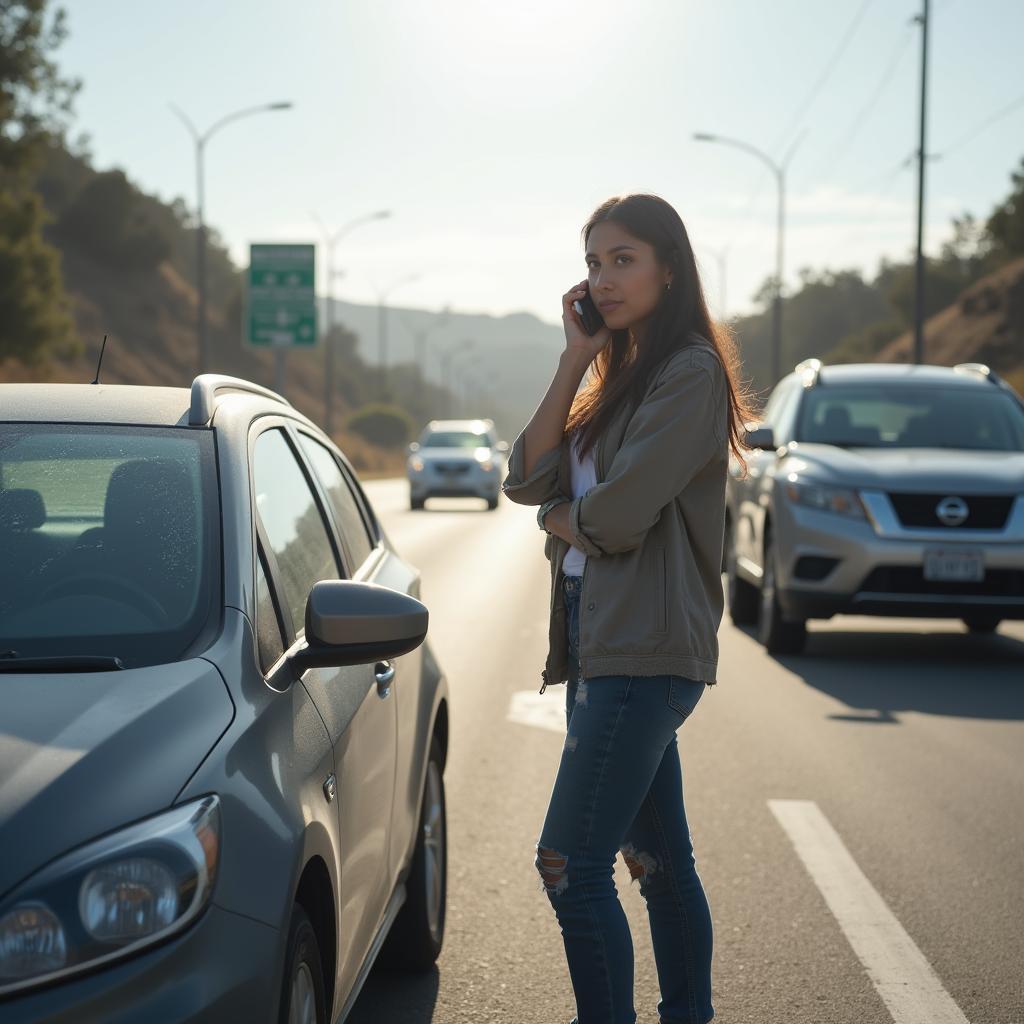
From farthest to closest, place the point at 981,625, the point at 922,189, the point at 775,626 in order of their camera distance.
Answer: the point at 922,189 < the point at 981,625 < the point at 775,626

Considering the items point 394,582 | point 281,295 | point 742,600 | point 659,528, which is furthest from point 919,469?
point 281,295

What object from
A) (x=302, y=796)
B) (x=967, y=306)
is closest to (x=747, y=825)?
(x=302, y=796)

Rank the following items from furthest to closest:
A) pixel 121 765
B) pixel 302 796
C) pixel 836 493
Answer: pixel 836 493 < pixel 302 796 < pixel 121 765

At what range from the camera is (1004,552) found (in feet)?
34.2

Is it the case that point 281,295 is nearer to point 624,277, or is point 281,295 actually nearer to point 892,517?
point 892,517

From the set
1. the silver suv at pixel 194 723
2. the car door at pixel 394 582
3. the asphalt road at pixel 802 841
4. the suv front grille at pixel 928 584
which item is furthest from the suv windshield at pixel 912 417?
the silver suv at pixel 194 723

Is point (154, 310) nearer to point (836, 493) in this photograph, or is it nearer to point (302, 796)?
point (836, 493)

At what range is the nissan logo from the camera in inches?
416

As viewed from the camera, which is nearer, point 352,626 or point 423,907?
point 352,626

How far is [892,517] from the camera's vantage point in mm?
10594

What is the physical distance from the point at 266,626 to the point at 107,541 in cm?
41

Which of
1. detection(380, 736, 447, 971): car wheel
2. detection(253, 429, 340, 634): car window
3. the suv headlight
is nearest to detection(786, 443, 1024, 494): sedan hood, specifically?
detection(380, 736, 447, 971): car wheel

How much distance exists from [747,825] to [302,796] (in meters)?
3.74

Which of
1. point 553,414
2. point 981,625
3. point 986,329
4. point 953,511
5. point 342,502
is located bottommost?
point 981,625
